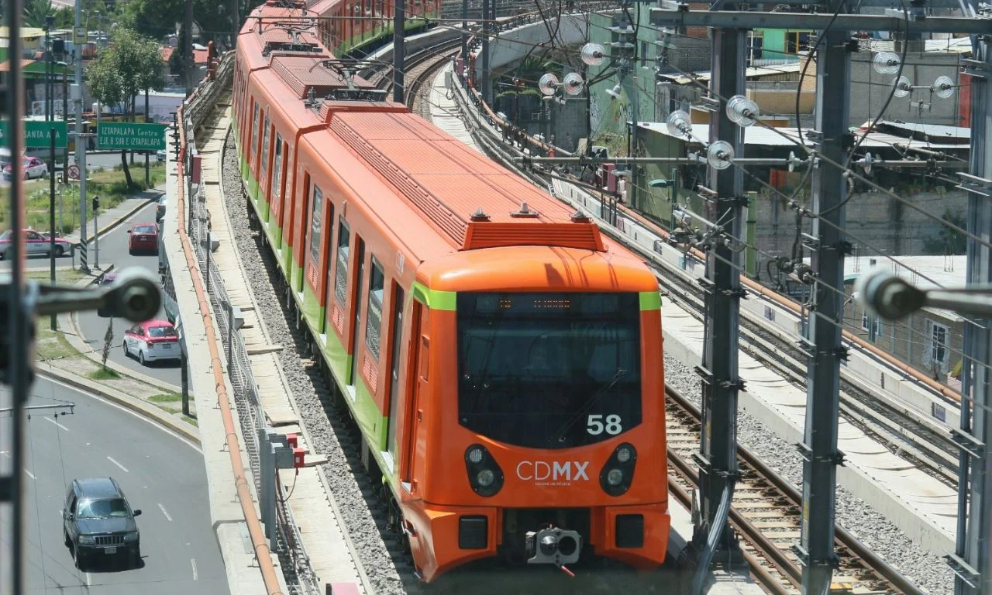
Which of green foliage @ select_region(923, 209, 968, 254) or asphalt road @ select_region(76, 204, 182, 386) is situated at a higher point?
green foliage @ select_region(923, 209, 968, 254)

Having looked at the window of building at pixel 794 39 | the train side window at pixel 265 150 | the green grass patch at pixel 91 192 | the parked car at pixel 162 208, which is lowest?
the green grass patch at pixel 91 192

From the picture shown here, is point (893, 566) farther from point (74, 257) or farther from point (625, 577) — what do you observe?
point (74, 257)

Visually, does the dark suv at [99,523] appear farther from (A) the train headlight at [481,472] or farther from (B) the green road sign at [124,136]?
(A) the train headlight at [481,472]

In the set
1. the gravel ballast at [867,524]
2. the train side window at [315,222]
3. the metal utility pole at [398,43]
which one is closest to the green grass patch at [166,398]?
the metal utility pole at [398,43]

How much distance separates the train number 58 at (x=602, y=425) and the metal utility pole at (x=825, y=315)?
1.52 m

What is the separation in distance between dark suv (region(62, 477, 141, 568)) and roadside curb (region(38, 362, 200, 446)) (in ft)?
22.5

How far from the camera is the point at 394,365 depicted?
10969 millimetres

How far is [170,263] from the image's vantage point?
72.5 feet

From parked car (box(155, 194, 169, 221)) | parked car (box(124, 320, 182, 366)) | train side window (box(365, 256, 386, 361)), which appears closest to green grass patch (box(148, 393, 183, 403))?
parked car (box(124, 320, 182, 366))

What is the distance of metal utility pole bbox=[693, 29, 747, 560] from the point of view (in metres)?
11.5

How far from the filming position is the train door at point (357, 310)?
41.6 ft

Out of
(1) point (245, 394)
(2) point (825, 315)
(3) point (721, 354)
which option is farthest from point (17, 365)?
(1) point (245, 394)

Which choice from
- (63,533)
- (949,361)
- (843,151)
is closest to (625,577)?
(843,151)

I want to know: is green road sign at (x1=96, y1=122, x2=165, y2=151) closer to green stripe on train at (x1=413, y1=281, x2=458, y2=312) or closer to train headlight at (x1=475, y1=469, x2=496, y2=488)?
green stripe on train at (x1=413, y1=281, x2=458, y2=312)
